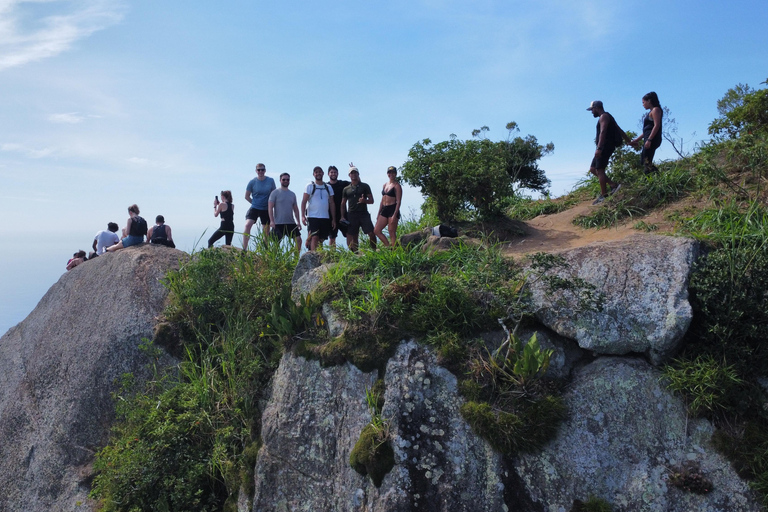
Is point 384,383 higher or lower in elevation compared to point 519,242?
lower

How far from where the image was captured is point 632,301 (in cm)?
645

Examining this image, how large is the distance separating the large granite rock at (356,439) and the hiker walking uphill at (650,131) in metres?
6.78

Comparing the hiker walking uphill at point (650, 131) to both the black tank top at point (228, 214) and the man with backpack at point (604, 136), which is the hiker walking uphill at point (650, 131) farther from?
the black tank top at point (228, 214)

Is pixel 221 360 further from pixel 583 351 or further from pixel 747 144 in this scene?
pixel 747 144

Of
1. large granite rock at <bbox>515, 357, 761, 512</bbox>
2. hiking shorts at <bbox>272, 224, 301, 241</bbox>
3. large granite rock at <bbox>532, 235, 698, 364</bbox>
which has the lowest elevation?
large granite rock at <bbox>515, 357, 761, 512</bbox>

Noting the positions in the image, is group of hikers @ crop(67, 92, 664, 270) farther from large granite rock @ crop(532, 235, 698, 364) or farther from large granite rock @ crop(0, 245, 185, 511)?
large granite rock @ crop(532, 235, 698, 364)

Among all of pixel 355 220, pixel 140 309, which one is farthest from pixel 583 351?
pixel 140 309

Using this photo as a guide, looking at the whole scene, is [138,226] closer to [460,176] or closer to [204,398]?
[204,398]

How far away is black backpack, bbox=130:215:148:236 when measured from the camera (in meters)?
11.7

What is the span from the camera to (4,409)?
991 centimetres

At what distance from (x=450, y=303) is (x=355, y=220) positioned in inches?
136

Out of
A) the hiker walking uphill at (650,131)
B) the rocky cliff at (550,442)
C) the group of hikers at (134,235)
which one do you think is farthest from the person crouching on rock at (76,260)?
the hiker walking uphill at (650,131)

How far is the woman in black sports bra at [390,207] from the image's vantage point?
9.58m

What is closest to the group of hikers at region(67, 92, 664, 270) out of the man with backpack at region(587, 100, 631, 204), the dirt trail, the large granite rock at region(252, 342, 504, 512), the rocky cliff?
the man with backpack at region(587, 100, 631, 204)
